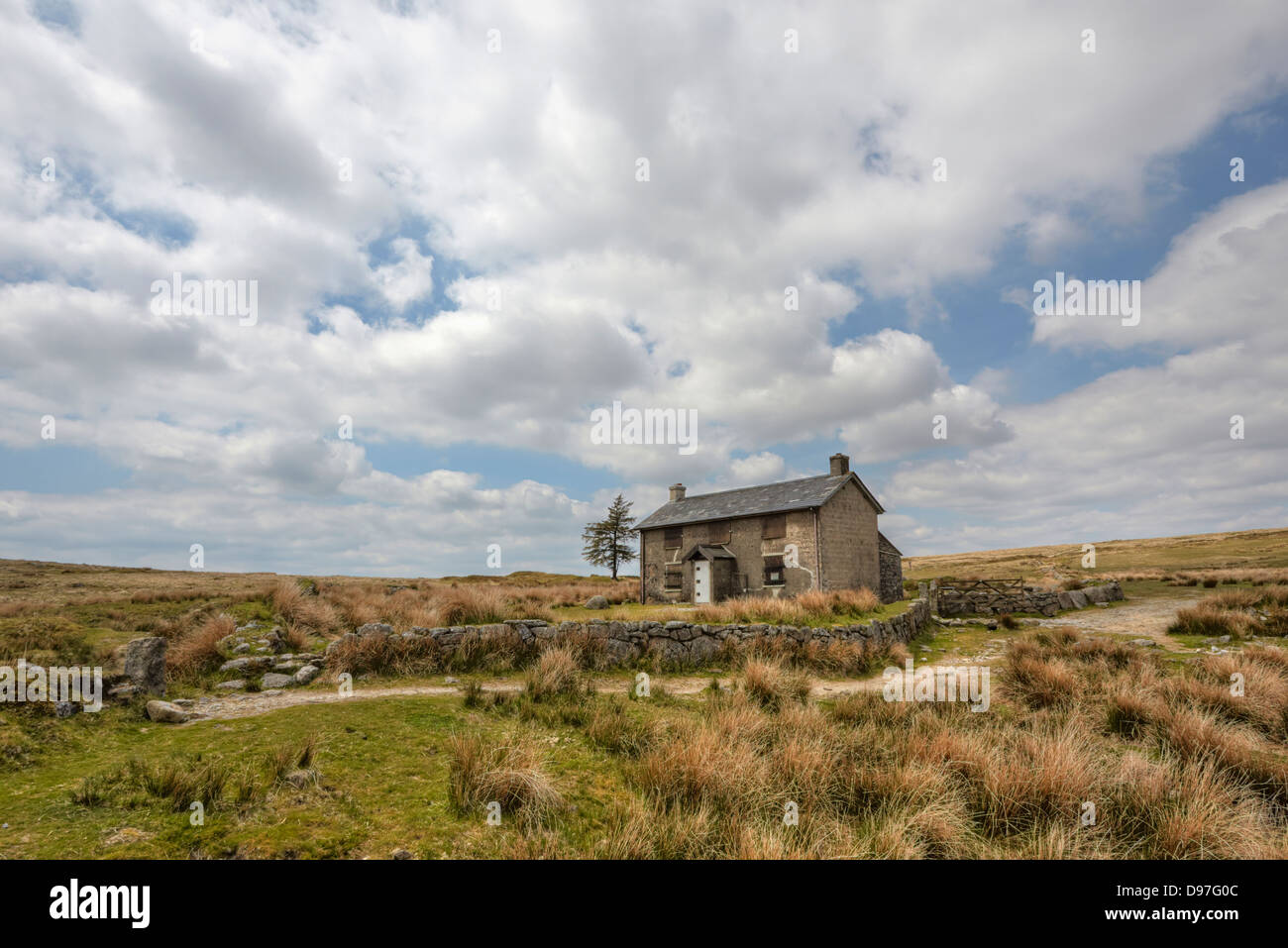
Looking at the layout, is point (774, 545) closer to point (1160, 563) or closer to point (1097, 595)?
point (1097, 595)

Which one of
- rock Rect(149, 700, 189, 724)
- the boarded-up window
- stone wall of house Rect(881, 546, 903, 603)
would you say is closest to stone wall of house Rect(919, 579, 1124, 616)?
stone wall of house Rect(881, 546, 903, 603)

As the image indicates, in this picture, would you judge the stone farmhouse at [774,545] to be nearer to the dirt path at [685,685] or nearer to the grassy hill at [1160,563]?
the dirt path at [685,685]

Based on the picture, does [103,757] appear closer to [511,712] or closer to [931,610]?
[511,712]

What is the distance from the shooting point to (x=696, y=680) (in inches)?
504

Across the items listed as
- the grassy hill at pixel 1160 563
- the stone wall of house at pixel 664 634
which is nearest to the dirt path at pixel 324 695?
the stone wall of house at pixel 664 634

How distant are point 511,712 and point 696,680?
17.9 ft

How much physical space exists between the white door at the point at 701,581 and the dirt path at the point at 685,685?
13.3 m

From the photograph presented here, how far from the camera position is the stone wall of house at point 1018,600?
86.6 feet

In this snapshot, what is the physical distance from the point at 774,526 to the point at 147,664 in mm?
24726

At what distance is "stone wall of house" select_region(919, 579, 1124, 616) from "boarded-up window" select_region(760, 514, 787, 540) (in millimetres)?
7150

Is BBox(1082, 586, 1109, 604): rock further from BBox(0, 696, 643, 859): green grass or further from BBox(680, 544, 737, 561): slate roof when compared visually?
BBox(0, 696, 643, 859): green grass

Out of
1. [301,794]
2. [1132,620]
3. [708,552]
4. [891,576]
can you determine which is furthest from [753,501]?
[301,794]
